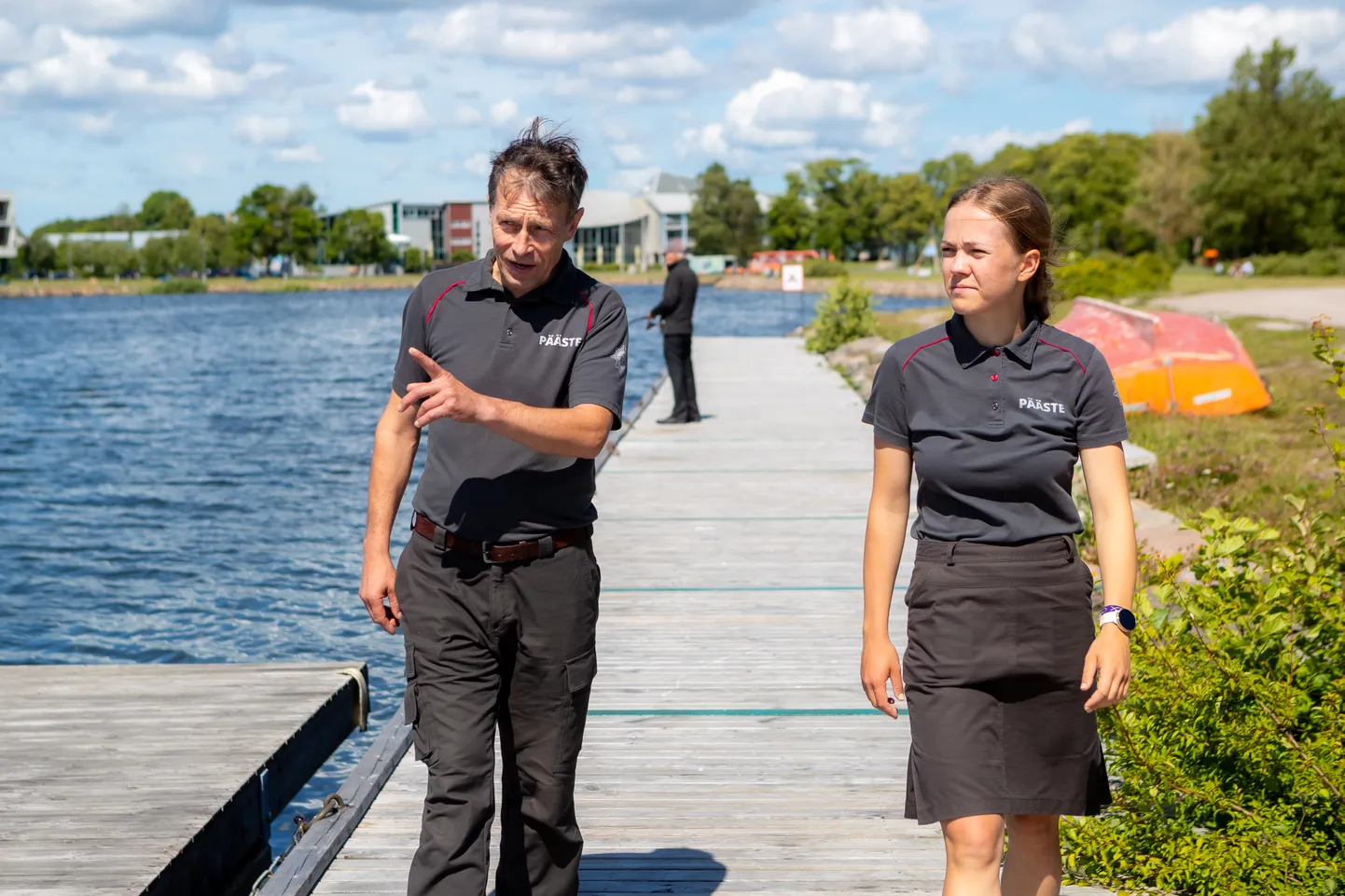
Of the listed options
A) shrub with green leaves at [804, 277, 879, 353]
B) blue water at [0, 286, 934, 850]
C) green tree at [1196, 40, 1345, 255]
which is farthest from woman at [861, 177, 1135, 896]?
green tree at [1196, 40, 1345, 255]

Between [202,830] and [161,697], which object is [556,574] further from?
[161,697]

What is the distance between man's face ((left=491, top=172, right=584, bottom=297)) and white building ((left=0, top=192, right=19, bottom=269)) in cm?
16217

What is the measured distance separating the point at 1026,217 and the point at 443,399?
1291 mm

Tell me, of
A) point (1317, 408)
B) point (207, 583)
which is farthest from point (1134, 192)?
point (1317, 408)

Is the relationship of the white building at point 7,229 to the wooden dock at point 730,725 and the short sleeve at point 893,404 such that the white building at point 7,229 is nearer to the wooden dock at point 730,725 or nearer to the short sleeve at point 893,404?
the wooden dock at point 730,725

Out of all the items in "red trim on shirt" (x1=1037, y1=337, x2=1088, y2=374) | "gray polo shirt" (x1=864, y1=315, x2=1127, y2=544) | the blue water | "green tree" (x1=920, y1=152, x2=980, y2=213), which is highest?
"green tree" (x1=920, y1=152, x2=980, y2=213)

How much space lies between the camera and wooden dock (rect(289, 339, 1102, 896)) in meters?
4.13

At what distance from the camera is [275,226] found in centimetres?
15275

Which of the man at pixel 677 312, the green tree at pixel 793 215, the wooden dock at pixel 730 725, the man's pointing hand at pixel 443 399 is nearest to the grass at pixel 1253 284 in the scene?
the man at pixel 677 312

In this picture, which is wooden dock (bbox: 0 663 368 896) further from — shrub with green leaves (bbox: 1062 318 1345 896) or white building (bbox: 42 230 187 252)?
white building (bbox: 42 230 187 252)

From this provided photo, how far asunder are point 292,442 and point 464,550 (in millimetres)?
21788

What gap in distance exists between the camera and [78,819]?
16.0ft

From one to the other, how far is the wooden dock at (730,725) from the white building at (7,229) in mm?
155818

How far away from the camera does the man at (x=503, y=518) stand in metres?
3.23
